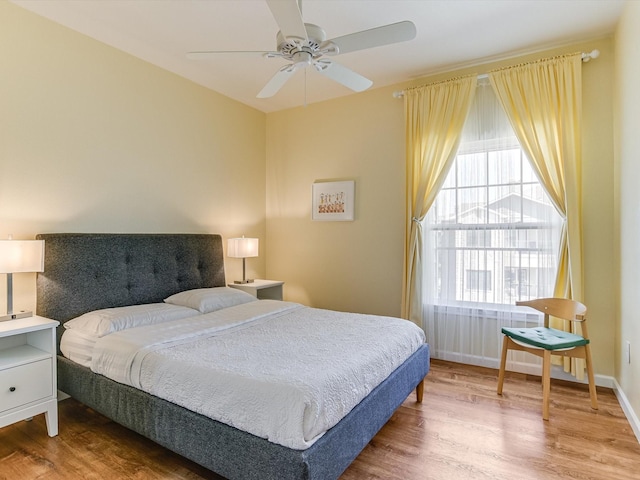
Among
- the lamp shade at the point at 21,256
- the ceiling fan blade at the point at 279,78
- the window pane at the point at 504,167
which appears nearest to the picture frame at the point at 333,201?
the window pane at the point at 504,167

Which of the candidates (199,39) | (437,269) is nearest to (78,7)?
(199,39)

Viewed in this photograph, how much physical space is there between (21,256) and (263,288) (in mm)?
2198

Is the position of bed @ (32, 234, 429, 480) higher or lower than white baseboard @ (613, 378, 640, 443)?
higher

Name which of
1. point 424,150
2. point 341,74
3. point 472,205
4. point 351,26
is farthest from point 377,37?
point 472,205

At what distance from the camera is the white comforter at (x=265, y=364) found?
148 centimetres

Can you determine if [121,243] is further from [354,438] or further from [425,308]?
[425,308]

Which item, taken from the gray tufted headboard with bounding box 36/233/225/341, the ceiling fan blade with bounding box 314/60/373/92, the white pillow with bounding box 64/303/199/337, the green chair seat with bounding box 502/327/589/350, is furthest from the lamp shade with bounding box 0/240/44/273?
the green chair seat with bounding box 502/327/589/350

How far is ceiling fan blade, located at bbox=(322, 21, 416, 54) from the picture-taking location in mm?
1888

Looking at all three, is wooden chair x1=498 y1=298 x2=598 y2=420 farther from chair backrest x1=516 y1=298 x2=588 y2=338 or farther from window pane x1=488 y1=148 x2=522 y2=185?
window pane x1=488 y1=148 x2=522 y2=185

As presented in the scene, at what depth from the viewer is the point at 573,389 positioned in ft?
9.41

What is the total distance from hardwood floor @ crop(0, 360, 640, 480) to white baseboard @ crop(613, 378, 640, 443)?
1.6 inches

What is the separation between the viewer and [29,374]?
2104 mm

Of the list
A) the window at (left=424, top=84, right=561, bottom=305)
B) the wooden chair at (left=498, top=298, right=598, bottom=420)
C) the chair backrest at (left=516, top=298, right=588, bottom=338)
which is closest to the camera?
the wooden chair at (left=498, top=298, right=598, bottom=420)

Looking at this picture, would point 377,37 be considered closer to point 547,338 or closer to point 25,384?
point 547,338
